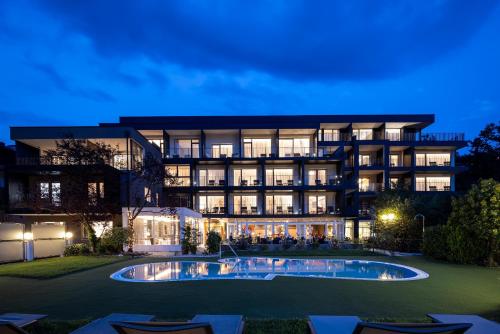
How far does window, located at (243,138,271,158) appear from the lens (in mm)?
30702

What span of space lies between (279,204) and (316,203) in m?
3.42

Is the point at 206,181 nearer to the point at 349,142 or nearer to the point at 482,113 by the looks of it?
the point at 349,142

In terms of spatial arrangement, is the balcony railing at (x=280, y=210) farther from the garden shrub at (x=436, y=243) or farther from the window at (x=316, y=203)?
the garden shrub at (x=436, y=243)

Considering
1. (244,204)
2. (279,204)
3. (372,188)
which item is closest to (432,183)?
(372,188)

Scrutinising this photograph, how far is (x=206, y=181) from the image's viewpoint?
30.0 meters

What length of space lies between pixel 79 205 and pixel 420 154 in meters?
31.0

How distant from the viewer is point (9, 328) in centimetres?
327

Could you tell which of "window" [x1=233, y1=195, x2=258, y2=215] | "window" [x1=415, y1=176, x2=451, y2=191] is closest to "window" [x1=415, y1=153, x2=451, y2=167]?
"window" [x1=415, y1=176, x2=451, y2=191]

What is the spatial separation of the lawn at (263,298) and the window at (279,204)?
19404 millimetres

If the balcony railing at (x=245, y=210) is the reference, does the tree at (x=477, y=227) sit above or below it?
above

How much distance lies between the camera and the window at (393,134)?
32.9 metres

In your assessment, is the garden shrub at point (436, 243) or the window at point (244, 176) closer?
the garden shrub at point (436, 243)

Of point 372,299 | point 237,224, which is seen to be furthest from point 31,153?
point 372,299

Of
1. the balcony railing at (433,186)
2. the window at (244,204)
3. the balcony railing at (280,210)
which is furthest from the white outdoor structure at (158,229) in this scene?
the balcony railing at (433,186)
